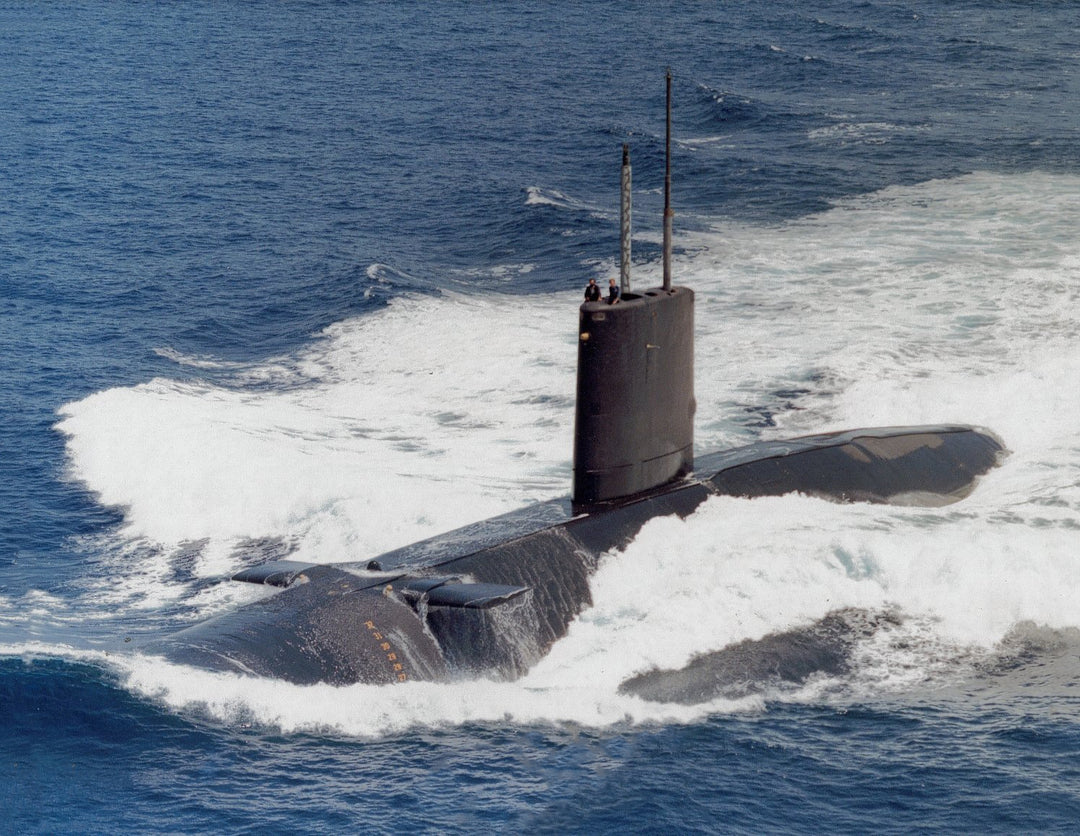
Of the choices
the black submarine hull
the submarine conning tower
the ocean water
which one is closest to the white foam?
the ocean water

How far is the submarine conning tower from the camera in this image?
50.1ft

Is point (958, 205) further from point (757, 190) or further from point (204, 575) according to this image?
point (204, 575)

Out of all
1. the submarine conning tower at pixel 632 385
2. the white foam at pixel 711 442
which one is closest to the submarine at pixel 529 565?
the submarine conning tower at pixel 632 385

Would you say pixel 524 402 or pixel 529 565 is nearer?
pixel 529 565

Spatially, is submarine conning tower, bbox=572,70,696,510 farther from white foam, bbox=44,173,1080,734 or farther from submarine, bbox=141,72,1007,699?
white foam, bbox=44,173,1080,734

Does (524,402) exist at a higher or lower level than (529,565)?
higher

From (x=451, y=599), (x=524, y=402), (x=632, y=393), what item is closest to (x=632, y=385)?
(x=632, y=393)

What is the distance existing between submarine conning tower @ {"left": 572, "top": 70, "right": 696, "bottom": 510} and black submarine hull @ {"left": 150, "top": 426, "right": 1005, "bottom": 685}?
1.29 feet

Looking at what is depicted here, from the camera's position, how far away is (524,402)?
1021 inches

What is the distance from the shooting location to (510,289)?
3419 centimetres

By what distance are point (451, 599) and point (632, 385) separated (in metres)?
3.15

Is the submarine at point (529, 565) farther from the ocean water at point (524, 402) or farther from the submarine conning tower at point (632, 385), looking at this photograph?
the ocean water at point (524, 402)

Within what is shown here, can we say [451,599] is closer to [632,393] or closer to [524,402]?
[632,393]

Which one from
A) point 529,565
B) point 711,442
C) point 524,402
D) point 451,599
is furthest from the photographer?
point 524,402
